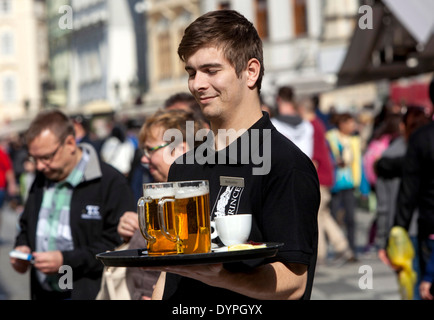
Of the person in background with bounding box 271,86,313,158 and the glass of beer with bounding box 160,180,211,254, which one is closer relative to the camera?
the glass of beer with bounding box 160,180,211,254

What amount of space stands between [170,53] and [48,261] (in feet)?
146

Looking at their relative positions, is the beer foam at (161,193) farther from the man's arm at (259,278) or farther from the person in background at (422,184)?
the person in background at (422,184)

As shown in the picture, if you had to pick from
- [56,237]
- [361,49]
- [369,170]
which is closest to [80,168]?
[56,237]

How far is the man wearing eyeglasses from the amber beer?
2531 millimetres

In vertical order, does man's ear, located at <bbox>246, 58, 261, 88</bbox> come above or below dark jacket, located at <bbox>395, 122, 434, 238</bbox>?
above

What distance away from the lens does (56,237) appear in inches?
210

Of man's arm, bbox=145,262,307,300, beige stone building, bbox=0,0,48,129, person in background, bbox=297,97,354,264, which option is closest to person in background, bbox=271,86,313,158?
person in background, bbox=297,97,354,264

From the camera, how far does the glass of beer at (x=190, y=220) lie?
8.43 feet

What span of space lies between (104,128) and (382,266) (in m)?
13.5

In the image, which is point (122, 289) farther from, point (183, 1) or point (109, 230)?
point (183, 1)

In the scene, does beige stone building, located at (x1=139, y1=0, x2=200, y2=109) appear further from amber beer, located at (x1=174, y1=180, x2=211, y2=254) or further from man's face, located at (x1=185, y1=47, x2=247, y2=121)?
amber beer, located at (x1=174, y1=180, x2=211, y2=254)

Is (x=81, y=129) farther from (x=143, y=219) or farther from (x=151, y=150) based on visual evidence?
(x=143, y=219)

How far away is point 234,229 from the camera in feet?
8.64

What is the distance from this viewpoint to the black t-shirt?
2.70m
